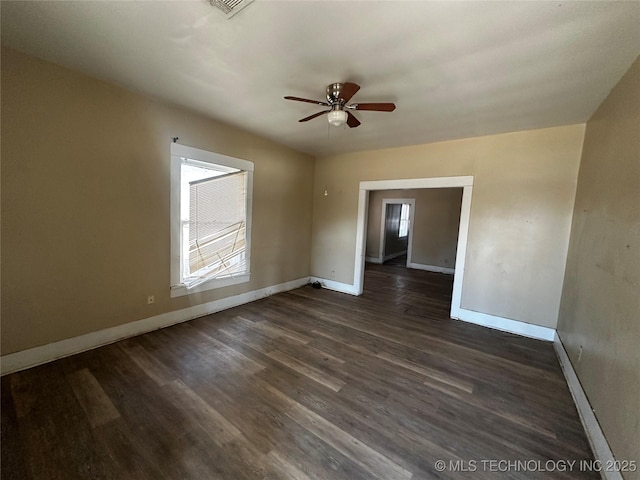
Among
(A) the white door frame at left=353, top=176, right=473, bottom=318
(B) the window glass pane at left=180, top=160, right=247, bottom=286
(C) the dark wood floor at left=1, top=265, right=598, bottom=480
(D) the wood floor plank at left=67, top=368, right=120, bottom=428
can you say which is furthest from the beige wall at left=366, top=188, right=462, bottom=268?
(D) the wood floor plank at left=67, top=368, right=120, bottom=428

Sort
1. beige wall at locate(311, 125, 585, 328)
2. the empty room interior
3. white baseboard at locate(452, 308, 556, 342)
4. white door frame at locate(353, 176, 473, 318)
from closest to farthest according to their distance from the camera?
the empty room interior
beige wall at locate(311, 125, 585, 328)
white baseboard at locate(452, 308, 556, 342)
white door frame at locate(353, 176, 473, 318)

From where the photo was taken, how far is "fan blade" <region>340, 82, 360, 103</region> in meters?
1.95

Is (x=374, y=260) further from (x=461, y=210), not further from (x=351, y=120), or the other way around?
(x=351, y=120)

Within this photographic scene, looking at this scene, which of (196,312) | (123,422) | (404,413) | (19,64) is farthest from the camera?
(196,312)

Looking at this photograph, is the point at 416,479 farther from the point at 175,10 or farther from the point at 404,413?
the point at 175,10

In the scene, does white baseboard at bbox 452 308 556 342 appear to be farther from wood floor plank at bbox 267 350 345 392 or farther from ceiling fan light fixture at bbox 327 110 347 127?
ceiling fan light fixture at bbox 327 110 347 127

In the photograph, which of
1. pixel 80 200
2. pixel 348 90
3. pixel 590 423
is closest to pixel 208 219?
pixel 80 200

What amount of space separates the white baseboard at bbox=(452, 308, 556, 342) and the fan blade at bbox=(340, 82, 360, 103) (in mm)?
3398

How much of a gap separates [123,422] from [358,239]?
385cm

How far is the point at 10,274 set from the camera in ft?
6.79

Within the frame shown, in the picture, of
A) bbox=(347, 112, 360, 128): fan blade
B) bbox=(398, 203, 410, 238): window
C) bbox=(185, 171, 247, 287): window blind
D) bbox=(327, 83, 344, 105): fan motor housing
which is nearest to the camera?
bbox=(327, 83, 344, 105): fan motor housing

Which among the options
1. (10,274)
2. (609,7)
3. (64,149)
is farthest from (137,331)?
(609,7)

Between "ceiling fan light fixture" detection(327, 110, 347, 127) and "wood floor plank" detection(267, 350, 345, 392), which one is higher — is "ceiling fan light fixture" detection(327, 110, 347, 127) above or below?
above

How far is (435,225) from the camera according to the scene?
718 centimetres
